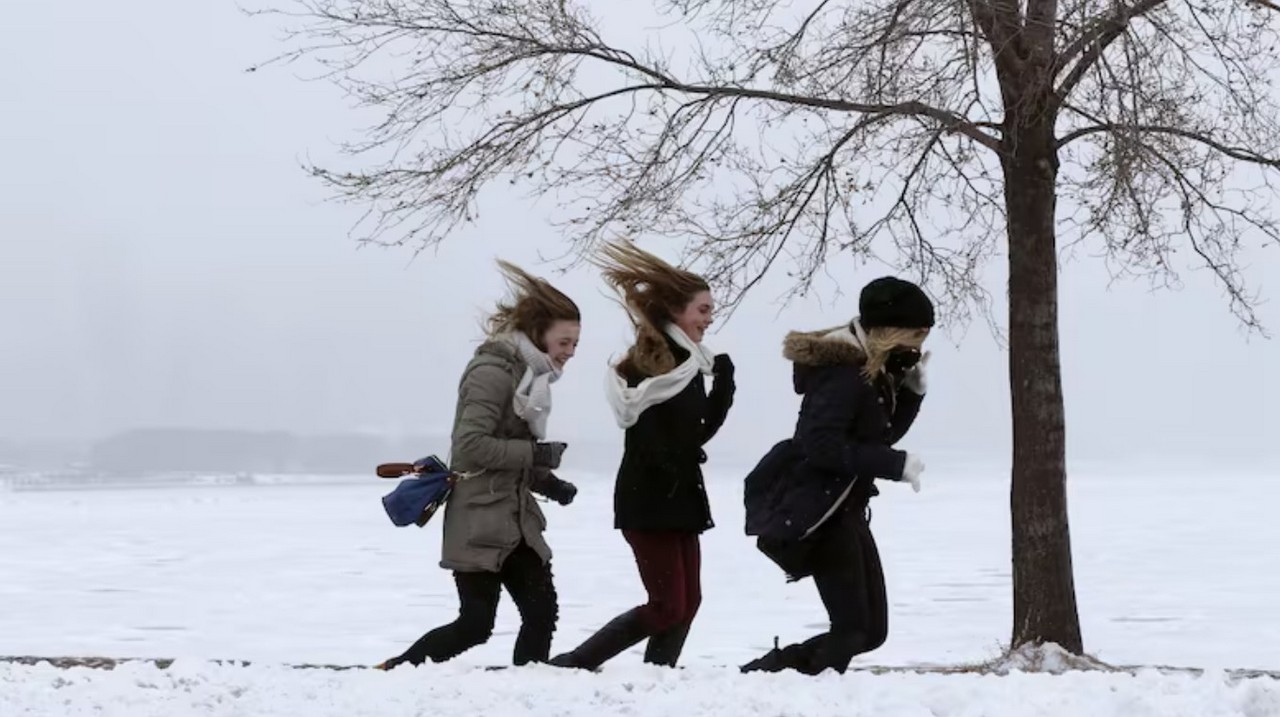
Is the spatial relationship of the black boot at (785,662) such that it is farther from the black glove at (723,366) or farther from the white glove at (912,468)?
the black glove at (723,366)

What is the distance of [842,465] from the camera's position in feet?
21.8

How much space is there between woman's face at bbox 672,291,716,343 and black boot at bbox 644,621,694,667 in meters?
1.28

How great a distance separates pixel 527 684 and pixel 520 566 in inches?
27.8

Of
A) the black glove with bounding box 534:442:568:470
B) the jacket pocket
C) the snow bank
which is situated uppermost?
the black glove with bounding box 534:442:568:470

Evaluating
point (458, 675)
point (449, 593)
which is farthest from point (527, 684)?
point (449, 593)

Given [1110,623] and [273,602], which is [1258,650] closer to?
[1110,623]

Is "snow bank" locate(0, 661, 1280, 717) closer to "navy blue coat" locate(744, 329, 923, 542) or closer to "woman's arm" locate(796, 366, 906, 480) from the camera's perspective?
"navy blue coat" locate(744, 329, 923, 542)

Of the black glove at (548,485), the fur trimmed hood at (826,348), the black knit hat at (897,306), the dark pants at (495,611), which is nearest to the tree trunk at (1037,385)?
the black knit hat at (897,306)

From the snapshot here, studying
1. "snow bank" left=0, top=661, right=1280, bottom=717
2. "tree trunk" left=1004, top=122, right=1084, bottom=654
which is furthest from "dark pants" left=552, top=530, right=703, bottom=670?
"tree trunk" left=1004, top=122, right=1084, bottom=654

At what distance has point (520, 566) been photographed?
7.29 metres

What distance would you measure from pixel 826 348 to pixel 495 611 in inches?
72.7

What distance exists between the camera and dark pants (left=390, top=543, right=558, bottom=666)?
7.21m

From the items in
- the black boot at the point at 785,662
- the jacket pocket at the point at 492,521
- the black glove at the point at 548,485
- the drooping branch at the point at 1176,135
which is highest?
the drooping branch at the point at 1176,135

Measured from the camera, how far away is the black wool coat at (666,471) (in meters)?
7.03
